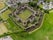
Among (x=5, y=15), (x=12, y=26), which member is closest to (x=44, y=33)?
(x=12, y=26)

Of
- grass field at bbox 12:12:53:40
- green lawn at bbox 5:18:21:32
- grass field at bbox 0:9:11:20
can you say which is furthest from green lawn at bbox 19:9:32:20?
grass field at bbox 12:12:53:40

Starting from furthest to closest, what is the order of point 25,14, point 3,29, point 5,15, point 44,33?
point 5,15 → point 25,14 → point 3,29 → point 44,33

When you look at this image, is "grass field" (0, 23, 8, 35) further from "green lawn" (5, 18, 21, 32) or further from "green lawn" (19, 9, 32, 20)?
"green lawn" (19, 9, 32, 20)

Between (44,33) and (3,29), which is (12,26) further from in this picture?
(44,33)

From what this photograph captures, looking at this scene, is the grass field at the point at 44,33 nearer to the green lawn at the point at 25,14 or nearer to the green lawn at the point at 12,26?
the green lawn at the point at 12,26

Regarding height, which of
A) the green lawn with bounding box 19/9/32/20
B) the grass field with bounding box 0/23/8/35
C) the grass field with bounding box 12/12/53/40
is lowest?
the grass field with bounding box 12/12/53/40

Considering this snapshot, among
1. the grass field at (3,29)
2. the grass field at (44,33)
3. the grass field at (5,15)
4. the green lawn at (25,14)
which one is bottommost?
the grass field at (44,33)

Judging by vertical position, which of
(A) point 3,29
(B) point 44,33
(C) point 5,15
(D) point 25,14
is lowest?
(B) point 44,33

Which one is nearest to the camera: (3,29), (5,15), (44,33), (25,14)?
(44,33)

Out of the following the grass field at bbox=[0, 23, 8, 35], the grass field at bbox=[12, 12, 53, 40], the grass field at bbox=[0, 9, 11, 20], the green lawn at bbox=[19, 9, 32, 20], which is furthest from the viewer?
the grass field at bbox=[0, 9, 11, 20]

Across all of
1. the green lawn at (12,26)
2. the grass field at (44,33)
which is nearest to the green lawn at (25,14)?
the green lawn at (12,26)

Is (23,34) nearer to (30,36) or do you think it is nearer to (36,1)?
(30,36)

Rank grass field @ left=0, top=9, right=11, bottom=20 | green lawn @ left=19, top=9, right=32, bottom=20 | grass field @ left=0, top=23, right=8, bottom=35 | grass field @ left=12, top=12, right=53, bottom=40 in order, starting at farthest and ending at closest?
grass field @ left=0, top=9, right=11, bottom=20 < green lawn @ left=19, top=9, right=32, bottom=20 < grass field @ left=0, top=23, right=8, bottom=35 < grass field @ left=12, top=12, right=53, bottom=40
